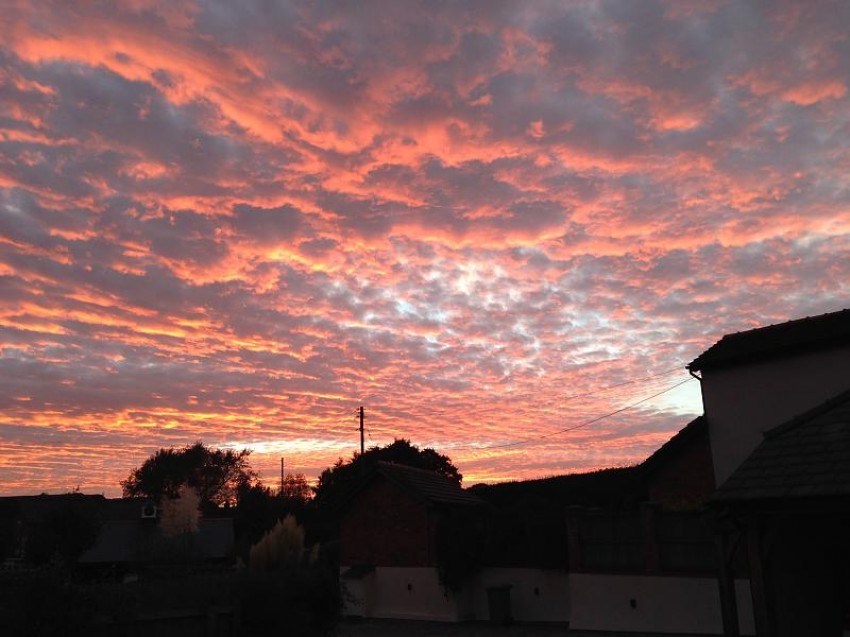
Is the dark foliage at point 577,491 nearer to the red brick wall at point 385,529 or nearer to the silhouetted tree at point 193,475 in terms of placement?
the red brick wall at point 385,529

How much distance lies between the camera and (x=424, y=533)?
25266 millimetres

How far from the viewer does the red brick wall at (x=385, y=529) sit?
25.4 meters

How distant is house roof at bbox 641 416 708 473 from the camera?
19.9 metres

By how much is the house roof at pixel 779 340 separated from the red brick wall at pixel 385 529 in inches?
460

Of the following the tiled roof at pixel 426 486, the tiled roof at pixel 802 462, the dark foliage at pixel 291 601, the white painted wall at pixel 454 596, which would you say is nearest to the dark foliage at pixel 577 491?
the tiled roof at pixel 426 486

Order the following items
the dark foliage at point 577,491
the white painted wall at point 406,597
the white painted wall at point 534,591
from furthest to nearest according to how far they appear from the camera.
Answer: the dark foliage at point 577,491 → the white painted wall at point 406,597 → the white painted wall at point 534,591

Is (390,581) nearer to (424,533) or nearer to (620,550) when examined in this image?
(424,533)

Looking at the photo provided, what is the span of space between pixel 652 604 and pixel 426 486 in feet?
35.0

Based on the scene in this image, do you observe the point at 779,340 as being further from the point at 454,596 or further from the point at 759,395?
the point at 454,596

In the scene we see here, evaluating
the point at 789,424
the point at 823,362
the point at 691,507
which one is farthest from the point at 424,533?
the point at 789,424

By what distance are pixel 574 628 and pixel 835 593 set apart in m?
9.61

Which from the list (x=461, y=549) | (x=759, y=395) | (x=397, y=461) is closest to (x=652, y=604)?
(x=759, y=395)

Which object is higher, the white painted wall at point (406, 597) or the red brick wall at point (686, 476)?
A: the red brick wall at point (686, 476)

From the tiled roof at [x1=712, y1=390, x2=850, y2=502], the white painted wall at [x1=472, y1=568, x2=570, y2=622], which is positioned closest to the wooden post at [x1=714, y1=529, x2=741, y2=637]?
the tiled roof at [x1=712, y1=390, x2=850, y2=502]
